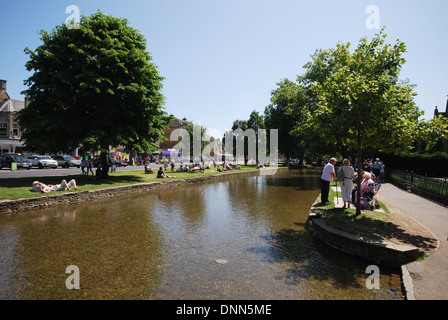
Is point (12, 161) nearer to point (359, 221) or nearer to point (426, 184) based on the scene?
point (359, 221)

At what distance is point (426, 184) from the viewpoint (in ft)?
42.4

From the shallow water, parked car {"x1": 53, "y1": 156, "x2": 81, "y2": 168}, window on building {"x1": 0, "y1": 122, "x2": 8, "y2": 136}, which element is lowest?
the shallow water

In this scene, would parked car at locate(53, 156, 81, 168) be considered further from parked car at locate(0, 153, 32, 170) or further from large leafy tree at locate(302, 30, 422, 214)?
large leafy tree at locate(302, 30, 422, 214)

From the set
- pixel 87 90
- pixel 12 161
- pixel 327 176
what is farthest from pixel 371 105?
pixel 12 161

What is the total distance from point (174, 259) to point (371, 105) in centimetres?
686

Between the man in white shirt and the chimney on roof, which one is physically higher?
the chimney on roof

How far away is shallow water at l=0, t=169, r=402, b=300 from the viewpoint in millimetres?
4047

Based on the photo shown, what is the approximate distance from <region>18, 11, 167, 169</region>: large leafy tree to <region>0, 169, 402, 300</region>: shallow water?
8.50 meters

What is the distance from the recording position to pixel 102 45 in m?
16.9

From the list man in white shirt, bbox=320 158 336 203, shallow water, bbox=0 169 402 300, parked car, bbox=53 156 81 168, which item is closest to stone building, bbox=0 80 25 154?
parked car, bbox=53 156 81 168

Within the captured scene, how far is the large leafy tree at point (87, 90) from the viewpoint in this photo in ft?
51.4

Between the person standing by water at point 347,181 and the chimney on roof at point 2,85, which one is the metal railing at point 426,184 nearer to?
the person standing by water at point 347,181
